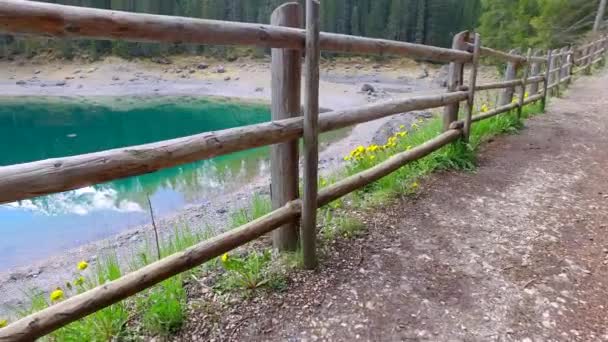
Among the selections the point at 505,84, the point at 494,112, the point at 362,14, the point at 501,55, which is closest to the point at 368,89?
the point at 505,84

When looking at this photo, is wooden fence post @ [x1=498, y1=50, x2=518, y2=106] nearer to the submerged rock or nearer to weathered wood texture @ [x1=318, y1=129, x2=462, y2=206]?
weathered wood texture @ [x1=318, y1=129, x2=462, y2=206]

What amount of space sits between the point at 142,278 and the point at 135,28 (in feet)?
3.80

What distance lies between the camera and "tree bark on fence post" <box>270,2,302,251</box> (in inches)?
98.8

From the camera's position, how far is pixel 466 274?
106 inches

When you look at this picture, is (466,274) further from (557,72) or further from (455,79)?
(557,72)

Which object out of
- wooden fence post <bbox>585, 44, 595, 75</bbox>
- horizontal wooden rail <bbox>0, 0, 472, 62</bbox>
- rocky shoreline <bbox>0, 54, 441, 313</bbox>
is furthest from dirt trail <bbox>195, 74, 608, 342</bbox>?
wooden fence post <bbox>585, 44, 595, 75</bbox>

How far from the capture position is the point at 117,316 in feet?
7.04

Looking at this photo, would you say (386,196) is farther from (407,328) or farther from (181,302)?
(181,302)

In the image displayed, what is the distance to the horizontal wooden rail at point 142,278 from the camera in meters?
1.58

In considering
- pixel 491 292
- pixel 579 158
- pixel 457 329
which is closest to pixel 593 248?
pixel 491 292

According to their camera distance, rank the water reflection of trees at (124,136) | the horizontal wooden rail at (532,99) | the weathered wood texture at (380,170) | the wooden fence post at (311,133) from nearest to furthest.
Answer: the wooden fence post at (311,133) < the weathered wood texture at (380,170) < the horizontal wooden rail at (532,99) < the water reflection of trees at (124,136)

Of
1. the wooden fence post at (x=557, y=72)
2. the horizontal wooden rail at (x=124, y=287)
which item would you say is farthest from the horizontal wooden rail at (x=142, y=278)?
the wooden fence post at (x=557, y=72)

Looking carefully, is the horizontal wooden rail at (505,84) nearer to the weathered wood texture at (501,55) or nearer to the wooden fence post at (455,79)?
the weathered wood texture at (501,55)

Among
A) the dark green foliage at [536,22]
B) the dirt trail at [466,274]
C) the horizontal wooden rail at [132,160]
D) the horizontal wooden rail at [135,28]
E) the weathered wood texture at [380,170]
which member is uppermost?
the dark green foliage at [536,22]
